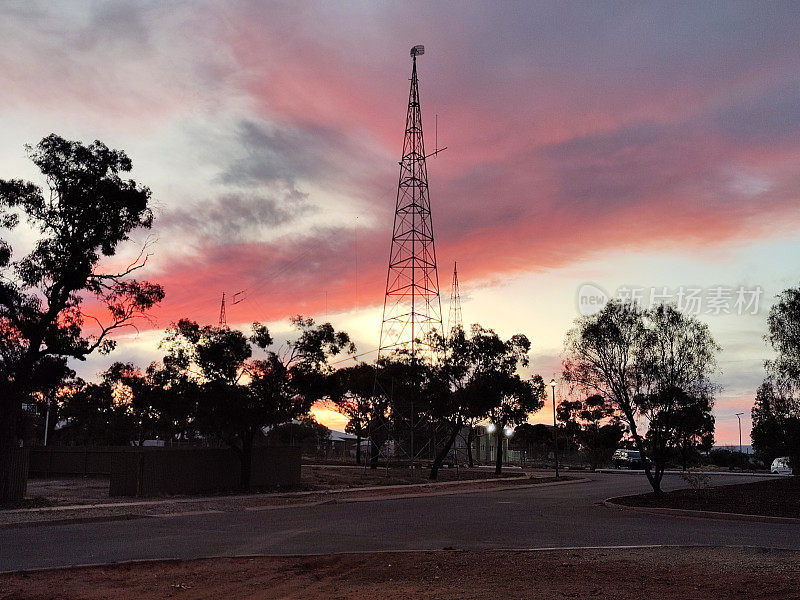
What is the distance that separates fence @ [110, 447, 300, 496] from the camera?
101 feet

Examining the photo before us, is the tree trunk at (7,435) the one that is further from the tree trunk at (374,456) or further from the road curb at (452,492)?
the tree trunk at (374,456)

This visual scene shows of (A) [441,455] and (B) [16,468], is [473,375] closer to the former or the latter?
(A) [441,455]

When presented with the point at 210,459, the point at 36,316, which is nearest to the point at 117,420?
the point at 210,459

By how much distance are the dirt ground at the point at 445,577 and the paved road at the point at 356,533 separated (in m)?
1.36

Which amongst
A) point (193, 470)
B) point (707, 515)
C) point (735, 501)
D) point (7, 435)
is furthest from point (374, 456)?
point (707, 515)

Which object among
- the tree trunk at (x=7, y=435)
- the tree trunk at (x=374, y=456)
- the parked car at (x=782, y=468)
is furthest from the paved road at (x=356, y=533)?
the parked car at (x=782, y=468)

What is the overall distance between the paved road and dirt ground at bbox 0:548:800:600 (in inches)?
53.5

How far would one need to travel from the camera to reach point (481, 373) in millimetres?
53250

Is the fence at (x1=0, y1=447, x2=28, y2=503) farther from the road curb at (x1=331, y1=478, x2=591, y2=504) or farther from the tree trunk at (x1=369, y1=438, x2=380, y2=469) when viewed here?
the tree trunk at (x1=369, y1=438, x2=380, y2=469)

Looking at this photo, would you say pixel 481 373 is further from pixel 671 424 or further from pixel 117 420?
pixel 117 420

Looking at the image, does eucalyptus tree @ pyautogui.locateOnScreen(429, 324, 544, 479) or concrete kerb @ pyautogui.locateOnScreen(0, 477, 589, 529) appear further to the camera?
eucalyptus tree @ pyautogui.locateOnScreen(429, 324, 544, 479)

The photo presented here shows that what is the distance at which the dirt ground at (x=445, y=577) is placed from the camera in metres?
10.1

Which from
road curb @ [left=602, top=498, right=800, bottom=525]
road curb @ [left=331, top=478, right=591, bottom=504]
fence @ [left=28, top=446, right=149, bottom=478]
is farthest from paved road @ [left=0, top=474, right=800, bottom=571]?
fence @ [left=28, top=446, right=149, bottom=478]

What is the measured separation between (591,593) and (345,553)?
523 centimetres
